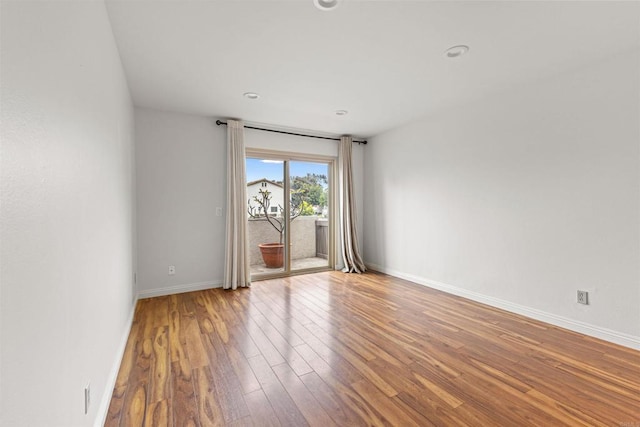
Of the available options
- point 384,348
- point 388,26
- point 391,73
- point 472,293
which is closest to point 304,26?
point 388,26

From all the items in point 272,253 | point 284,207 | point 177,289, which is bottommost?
point 177,289

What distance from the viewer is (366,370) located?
211 cm

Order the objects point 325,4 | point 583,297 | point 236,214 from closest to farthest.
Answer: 1. point 325,4
2. point 583,297
3. point 236,214

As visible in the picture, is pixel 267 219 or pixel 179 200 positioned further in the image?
pixel 267 219

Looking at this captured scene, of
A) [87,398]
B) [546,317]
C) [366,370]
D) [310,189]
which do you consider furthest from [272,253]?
[546,317]

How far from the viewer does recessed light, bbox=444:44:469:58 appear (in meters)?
2.37

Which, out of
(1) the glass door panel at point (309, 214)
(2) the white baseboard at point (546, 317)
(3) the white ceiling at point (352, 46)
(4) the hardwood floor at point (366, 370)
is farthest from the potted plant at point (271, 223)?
(2) the white baseboard at point (546, 317)

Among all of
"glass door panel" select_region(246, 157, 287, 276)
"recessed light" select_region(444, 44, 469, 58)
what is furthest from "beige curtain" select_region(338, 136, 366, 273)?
"recessed light" select_region(444, 44, 469, 58)

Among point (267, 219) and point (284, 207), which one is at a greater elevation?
point (284, 207)

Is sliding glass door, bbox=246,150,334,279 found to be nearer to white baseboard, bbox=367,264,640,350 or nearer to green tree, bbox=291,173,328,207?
green tree, bbox=291,173,328,207

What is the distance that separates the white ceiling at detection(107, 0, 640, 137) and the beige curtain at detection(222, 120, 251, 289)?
0.74 metres

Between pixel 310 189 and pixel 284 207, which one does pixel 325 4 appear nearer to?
pixel 284 207

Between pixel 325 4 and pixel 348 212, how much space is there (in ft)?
12.0

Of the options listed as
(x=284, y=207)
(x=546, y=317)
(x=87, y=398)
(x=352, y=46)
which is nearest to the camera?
(x=87, y=398)
